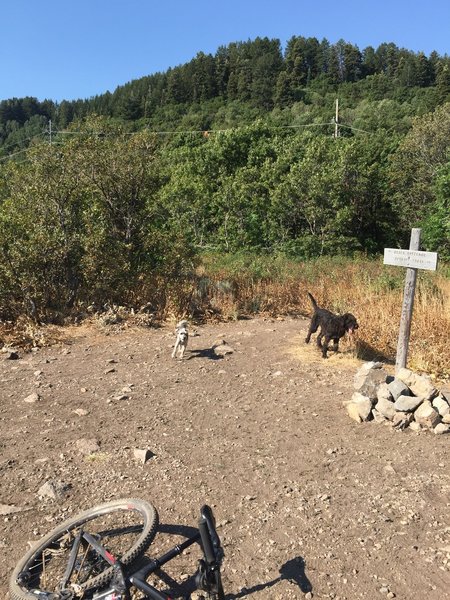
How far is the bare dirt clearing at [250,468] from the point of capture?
9.03 feet

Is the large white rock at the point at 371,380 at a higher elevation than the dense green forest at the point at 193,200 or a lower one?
lower

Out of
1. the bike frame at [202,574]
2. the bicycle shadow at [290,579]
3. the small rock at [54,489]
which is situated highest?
the bike frame at [202,574]

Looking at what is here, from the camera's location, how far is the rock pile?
174 inches

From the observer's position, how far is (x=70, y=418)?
15.5 feet

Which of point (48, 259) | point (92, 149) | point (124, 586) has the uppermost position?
point (92, 149)

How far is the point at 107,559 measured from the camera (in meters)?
2.45

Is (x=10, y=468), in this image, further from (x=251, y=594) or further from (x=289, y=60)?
(x=289, y=60)

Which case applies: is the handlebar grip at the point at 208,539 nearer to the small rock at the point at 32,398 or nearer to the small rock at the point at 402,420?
the small rock at the point at 402,420

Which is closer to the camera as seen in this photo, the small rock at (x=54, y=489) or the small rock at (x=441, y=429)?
the small rock at (x=54, y=489)

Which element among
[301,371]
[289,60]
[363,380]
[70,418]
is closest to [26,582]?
[70,418]

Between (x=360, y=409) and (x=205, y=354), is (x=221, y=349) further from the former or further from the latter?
(x=360, y=409)

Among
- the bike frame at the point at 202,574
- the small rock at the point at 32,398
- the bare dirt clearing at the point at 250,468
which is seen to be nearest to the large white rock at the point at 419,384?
the bare dirt clearing at the point at 250,468

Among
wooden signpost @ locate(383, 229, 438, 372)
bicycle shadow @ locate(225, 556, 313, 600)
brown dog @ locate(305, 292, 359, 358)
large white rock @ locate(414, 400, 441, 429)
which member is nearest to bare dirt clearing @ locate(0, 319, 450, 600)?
bicycle shadow @ locate(225, 556, 313, 600)

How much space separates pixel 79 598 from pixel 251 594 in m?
0.88
